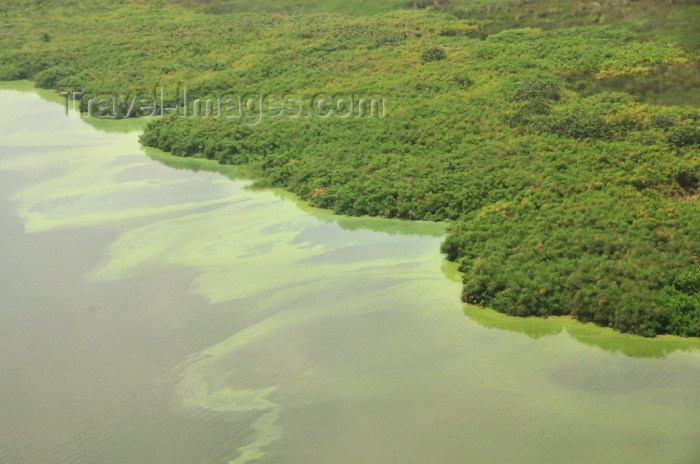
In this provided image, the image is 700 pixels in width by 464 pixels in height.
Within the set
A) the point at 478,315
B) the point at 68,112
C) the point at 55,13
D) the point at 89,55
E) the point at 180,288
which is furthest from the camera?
the point at 55,13

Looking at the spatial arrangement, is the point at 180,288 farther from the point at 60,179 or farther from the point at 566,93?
the point at 566,93

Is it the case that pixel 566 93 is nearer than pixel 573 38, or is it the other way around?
pixel 566 93

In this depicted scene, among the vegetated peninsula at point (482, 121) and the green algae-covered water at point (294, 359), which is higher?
the vegetated peninsula at point (482, 121)

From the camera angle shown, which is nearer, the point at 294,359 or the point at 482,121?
the point at 294,359

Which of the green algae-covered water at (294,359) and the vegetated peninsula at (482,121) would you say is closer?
the green algae-covered water at (294,359)

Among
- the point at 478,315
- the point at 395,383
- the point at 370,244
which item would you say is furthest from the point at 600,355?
the point at 370,244
